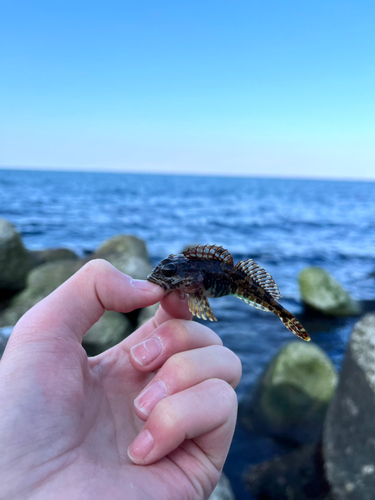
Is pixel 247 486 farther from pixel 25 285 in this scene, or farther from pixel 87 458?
pixel 25 285

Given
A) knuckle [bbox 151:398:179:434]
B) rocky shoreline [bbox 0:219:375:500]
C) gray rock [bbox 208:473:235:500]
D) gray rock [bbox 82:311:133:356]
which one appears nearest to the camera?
knuckle [bbox 151:398:179:434]

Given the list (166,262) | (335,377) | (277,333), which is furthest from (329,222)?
(166,262)

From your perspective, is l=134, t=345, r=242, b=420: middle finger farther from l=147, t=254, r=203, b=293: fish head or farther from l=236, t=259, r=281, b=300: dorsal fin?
l=236, t=259, r=281, b=300: dorsal fin

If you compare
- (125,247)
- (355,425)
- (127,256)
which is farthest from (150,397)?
(125,247)

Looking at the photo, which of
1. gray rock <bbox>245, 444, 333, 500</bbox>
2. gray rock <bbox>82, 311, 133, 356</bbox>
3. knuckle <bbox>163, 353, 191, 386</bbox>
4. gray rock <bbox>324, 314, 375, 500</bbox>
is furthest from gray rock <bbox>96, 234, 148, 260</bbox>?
knuckle <bbox>163, 353, 191, 386</bbox>

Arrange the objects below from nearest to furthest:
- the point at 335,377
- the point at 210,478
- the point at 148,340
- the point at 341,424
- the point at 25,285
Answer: the point at 210,478
the point at 148,340
the point at 341,424
the point at 335,377
the point at 25,285

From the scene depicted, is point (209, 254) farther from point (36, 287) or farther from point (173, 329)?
point (36, 287)
